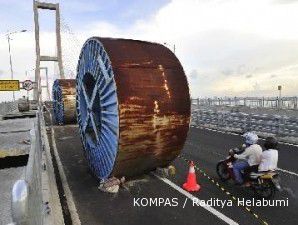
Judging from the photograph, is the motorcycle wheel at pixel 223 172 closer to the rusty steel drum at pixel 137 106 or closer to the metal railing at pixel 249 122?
the rusty steel drum at pixel 137 106

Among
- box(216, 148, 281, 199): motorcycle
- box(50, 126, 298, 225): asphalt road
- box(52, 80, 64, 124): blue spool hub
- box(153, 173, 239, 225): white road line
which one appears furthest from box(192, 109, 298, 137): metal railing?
box(52, 80, 64, 124): blue spool hub

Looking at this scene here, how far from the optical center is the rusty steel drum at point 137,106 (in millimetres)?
9070

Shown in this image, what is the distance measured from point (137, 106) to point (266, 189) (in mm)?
3773

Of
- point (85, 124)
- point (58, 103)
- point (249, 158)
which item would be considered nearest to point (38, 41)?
point (58, 103)

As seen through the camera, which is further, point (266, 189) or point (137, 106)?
point (137, 106)

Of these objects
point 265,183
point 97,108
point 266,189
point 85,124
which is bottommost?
point 266,189

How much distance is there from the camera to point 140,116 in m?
9.12

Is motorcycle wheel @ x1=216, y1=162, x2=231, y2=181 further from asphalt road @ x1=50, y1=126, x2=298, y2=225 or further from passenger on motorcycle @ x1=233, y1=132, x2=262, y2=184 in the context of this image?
passenger on motorcycle @ x1=233, y1=132, x2=262, y2=184

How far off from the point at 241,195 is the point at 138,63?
4350mm

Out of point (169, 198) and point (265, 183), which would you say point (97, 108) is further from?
point (265, 183)

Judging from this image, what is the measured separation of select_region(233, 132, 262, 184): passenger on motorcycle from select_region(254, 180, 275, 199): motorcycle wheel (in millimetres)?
584

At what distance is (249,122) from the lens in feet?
67.3

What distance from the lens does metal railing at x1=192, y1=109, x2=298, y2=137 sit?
59.0 ft

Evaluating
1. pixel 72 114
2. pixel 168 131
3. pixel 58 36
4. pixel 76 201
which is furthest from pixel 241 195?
pixel 58 36
